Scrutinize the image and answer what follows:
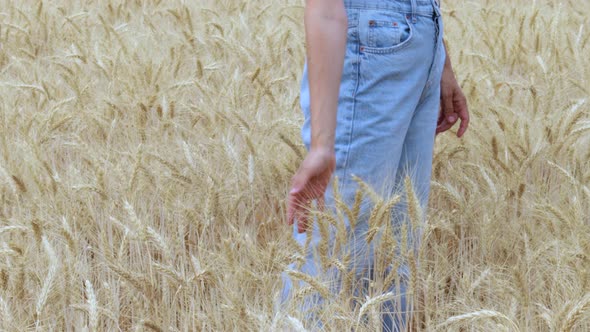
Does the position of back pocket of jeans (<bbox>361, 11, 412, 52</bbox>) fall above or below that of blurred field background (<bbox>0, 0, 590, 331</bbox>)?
above

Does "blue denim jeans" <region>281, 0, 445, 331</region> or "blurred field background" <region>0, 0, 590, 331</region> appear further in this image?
"blurred field background" <region>0, 0, 590, 331</region>

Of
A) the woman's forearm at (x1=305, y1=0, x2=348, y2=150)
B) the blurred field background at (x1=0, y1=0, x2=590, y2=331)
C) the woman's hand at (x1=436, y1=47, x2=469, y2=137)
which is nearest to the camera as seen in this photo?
the woman's forearm at (x1=305, y1=0, x2=348, y2=150)

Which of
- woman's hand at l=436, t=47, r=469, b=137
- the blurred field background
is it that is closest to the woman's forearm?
the blurred field background

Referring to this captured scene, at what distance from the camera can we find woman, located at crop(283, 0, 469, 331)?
142 centimetres

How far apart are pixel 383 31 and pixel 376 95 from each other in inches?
5.0

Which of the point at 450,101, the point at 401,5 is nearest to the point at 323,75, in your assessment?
the point at 401,5

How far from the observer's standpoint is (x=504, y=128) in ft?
7.67

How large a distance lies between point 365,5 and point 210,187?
2.13ft

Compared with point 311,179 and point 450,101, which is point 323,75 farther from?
point 450,101

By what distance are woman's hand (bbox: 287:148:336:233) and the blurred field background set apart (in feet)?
0.57

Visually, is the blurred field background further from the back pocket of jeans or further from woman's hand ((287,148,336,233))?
the back pocket of jeans

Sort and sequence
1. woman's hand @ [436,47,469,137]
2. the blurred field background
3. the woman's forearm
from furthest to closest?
woman's hand @ [436,47,469,137]
the blurred field background
the woman's forearm

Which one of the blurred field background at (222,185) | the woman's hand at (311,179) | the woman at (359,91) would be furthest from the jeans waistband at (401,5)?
the blurred field background at (222,185)

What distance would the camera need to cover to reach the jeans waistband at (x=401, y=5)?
146cm
